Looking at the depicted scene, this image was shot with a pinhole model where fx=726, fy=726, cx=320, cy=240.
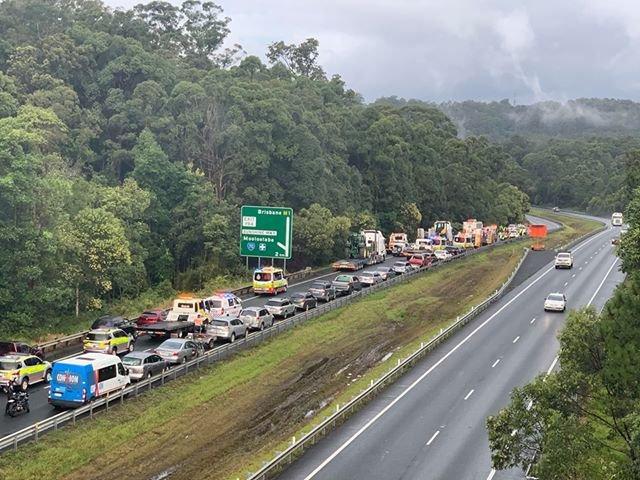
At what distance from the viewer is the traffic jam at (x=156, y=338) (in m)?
29.2

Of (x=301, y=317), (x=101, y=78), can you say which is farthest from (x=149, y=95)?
(x=301, y=317)

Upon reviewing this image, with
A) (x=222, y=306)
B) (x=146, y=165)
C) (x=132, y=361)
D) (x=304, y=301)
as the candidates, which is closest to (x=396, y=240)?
(x=146, y=165)

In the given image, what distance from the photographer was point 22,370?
104 ft

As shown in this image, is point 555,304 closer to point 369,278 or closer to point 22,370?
point 369,278

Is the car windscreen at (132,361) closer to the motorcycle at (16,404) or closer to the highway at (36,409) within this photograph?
the highway at (36,409)

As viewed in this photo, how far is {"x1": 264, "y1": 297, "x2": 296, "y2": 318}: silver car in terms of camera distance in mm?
49656

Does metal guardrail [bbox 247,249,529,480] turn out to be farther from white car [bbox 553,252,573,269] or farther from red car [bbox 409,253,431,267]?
white car [bbox 553,252,573,269]

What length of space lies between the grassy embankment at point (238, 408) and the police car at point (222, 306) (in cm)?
364

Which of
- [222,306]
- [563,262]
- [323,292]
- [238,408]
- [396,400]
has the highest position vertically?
[563,262]

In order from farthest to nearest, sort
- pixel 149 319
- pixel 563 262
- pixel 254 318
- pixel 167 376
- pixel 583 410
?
pixel 563 262 → pixel 254 318 → pixel 149 319 → pixel 167 376 → pixel 583 410

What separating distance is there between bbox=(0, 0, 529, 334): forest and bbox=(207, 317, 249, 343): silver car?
1029 centimetres

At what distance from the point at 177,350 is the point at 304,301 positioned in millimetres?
17981

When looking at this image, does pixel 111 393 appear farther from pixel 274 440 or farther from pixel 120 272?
pixel 120 272

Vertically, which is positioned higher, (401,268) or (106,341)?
(401,268)
